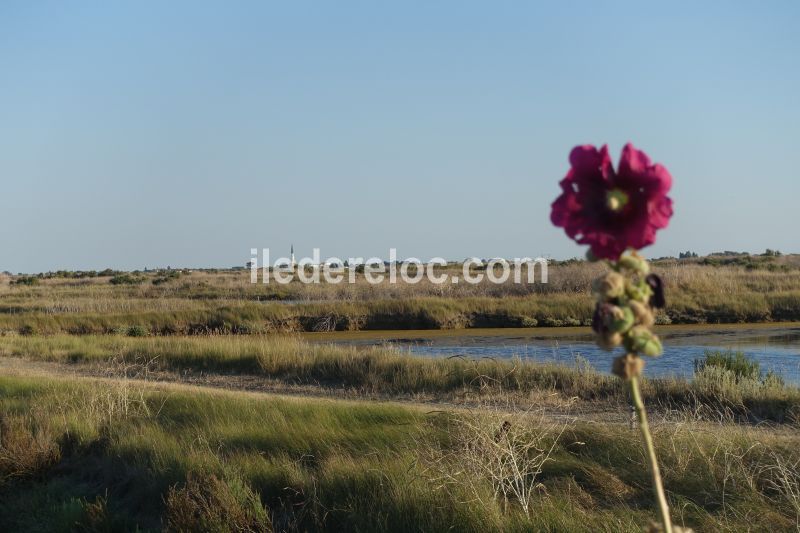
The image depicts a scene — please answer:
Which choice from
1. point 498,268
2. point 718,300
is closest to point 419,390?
point 718,300

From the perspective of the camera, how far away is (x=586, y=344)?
23562 millimetres

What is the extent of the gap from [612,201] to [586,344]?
22.7m

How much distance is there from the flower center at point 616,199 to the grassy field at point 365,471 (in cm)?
527

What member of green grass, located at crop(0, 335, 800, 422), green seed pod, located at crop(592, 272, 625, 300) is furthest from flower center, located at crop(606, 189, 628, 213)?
green grass, located at crop(0, 335, 800, 422)

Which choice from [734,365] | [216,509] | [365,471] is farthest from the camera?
[734,365]

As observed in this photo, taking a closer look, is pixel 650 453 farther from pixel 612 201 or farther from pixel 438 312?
pixel 438 312

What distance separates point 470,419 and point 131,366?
492 inches

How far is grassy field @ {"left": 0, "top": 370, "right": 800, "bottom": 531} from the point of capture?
278 inches

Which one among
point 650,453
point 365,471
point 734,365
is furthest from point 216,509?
point 734,365

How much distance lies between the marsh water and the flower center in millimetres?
15324

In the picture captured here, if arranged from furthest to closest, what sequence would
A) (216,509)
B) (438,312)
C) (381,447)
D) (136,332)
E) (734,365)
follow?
1. (438,312)
2. (136,332)
3. (734,365)
4. (381,447)
5. (216,509)


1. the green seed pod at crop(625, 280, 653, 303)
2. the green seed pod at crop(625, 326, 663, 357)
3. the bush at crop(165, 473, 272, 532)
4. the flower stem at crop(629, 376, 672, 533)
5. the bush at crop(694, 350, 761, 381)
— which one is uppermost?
the green seed pod at crop(625, 280, 653, 303)

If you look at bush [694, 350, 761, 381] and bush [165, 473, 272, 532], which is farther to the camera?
bush [694, 350, 761, 381]

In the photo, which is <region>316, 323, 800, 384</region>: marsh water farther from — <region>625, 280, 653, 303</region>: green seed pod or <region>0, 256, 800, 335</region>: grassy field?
<region>625, 280, 653, 303</region>: green seed pod
